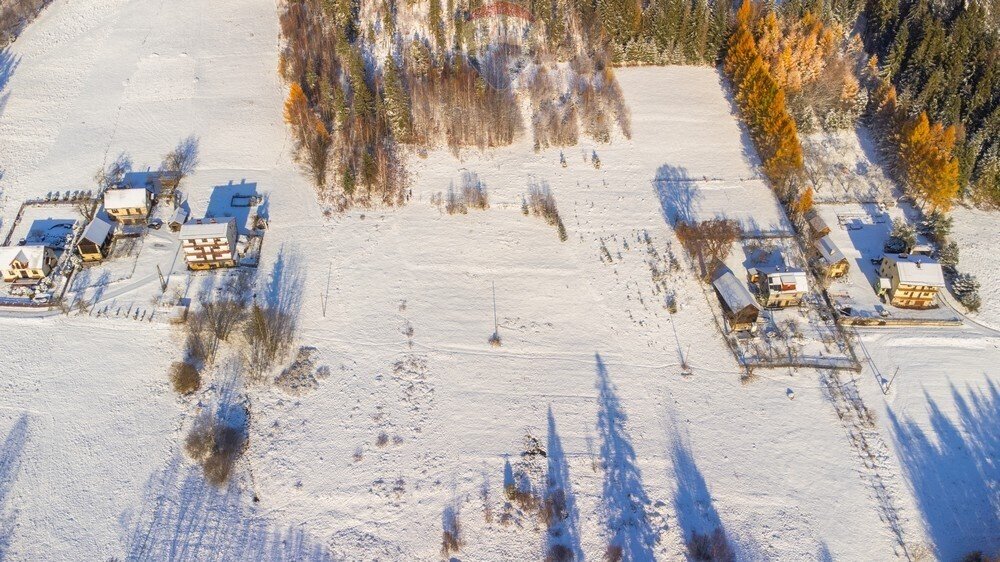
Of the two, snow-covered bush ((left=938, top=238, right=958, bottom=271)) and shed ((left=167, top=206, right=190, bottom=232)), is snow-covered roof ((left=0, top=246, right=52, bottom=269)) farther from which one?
snow-covered bush ((left=938, top=238, right=958, bottom=271))

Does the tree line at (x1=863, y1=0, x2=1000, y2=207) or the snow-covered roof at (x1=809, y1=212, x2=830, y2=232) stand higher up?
the tree line at (x1=863, y1=0, x2=1000, y2=207)

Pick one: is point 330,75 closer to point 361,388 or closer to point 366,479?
point 361,388

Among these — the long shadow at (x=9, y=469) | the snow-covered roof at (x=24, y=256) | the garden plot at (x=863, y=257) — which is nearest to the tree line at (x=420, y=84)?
the garden plot at (x=863, y=257)

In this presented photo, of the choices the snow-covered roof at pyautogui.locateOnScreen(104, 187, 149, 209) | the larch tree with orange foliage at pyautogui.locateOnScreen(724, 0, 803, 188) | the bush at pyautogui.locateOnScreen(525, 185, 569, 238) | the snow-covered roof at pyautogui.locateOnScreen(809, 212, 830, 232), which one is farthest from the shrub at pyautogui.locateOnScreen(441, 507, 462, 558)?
the larch tree with orange foliage at pyautogui.locateOnScreen(724, 0, 803, 188)

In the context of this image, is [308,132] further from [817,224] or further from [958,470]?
[958,470]

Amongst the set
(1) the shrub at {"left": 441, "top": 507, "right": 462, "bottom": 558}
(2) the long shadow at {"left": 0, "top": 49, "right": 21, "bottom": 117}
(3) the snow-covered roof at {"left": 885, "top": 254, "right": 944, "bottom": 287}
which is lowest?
(1) the shrub at {"left": 441, "top": 507, "right": 462, "bottom": 558}

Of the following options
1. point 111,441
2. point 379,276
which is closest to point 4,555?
point 111,441

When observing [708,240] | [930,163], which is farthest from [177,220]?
[930,163]
